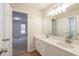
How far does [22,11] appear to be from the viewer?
2879 millimetres

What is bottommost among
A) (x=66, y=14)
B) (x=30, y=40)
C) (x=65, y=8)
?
(x=30, y=40)

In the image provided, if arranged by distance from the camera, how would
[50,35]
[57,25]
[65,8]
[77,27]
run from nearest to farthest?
[77,27]
[65,8]
[57,25]
[50,35]

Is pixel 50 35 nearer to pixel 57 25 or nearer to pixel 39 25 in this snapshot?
pixel 57 25

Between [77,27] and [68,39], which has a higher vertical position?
[77,27]

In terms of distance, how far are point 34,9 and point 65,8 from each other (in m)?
1.51

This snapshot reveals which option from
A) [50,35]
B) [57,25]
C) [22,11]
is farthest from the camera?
[22,11]

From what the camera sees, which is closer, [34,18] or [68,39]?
[68,39]

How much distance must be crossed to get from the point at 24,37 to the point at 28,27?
47cm

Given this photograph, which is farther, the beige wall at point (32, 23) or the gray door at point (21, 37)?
the beige wall at point (32, 23)

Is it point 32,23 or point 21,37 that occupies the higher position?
point 32,23

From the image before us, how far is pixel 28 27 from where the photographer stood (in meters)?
3.06

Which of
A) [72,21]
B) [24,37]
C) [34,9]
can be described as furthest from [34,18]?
[72,21]

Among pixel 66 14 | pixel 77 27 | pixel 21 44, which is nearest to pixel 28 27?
pixel 21 44

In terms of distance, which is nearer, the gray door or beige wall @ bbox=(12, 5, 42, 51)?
the gray door
